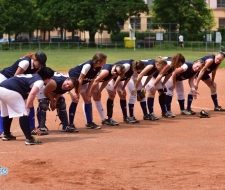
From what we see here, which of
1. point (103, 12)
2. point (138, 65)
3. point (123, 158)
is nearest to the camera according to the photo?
point (123, 158)

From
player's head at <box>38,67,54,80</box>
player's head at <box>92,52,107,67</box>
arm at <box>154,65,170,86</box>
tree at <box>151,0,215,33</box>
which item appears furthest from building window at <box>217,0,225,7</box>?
player's head at <box>38,67,54,80</box>

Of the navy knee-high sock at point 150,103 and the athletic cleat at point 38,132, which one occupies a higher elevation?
the navy knee-high sock at point 150,103

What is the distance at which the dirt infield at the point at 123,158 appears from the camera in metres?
7.76

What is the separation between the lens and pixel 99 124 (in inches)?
544

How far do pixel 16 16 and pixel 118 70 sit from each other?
2163 inches

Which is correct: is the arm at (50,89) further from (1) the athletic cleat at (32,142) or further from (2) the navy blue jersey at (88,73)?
(1) the athletic cleat at (32,142)

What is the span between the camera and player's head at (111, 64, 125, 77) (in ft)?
41.3

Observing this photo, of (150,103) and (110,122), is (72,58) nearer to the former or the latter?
(150,103)

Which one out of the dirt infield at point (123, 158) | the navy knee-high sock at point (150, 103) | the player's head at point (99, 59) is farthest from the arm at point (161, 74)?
the player's head at point (99, 59)

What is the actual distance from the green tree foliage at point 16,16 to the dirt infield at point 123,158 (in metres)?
53.0

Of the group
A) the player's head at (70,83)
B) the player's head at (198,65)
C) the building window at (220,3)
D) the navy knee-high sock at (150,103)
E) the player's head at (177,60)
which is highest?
the building window at (220,3)

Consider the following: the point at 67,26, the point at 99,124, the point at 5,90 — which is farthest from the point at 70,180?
the point at 67,26

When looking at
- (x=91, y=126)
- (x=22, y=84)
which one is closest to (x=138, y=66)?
(x=91, y=126)

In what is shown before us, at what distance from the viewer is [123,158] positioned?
9.39 meters
